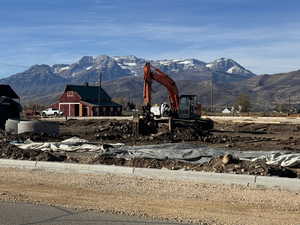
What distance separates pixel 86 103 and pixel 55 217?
3016 inches

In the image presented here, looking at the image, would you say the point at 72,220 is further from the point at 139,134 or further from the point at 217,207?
the point at 139,134

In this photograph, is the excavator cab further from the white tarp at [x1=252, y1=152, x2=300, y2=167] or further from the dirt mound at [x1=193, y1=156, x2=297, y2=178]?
the dirt mound at [x1=193, y1=156, x2=297, y2=178]

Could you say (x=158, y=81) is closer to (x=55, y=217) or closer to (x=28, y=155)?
(x=28, y=155)

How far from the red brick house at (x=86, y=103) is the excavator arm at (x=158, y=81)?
47017mm

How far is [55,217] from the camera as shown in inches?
391

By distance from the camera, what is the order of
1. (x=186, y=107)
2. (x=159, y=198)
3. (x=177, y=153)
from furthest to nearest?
→ (x=186, y=107) → (x=177, y=153) → (x=159, y=198)

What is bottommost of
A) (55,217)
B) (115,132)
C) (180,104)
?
(55,217)

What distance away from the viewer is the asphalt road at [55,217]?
947 cm

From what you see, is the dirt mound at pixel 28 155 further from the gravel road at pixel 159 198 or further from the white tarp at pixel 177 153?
the gravel road at pixel 159 198

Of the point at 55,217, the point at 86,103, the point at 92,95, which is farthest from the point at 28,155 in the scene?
the point at 92,95

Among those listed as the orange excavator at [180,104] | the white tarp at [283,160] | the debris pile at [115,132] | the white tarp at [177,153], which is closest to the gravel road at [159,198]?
the white tarp at [283,160]

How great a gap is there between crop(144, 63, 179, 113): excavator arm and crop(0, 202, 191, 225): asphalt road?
24.9 metres

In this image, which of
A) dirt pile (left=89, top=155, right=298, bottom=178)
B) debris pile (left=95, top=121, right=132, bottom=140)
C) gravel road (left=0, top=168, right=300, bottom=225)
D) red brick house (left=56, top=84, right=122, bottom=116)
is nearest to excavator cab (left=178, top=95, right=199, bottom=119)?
debris pile (left=95, top=121, right=132, bottom=140)

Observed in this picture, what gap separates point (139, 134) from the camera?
115ft
